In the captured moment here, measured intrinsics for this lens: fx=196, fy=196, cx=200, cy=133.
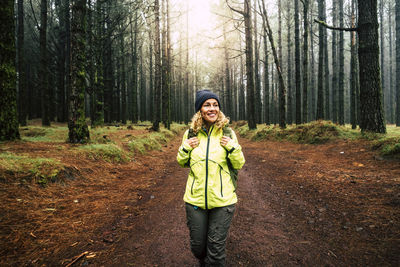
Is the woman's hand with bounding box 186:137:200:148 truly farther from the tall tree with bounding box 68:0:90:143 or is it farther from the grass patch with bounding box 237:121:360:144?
the grass patch with bounding box 237:121:360:144

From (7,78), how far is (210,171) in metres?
7.29

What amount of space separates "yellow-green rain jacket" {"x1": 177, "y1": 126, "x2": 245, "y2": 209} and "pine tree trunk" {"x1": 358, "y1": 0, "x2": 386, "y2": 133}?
7.88 m

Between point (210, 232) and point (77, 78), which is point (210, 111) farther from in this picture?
point (77, 78)

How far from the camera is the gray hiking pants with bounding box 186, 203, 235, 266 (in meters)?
1.96

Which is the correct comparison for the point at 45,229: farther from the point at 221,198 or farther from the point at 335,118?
the point at 335,118

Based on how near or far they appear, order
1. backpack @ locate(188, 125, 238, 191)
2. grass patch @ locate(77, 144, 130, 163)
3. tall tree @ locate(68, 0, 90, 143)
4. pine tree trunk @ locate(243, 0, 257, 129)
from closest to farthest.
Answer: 1. backpack @ locate(188, 125, 238, 191)
2. grass patch @ locate(77, 144, 130, 163)
3. tall tree @ locate(68, 0, 90, 143)
4. pine tree trunk @ locate(243, 0, 257, 129)

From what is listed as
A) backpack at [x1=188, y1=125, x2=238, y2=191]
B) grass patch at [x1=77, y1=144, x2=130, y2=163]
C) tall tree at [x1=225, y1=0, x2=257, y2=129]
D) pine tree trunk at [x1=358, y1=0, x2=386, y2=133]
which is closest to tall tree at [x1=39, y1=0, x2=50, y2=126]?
grass patch at [x1=77, y1=144, x2=130, y2=163]

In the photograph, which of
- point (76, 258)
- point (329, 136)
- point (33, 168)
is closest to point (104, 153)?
point (33, 168)

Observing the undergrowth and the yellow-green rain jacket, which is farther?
the undergrowth

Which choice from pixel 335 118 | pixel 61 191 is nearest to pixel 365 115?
pixel 61 191

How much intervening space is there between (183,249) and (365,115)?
841 centimetres

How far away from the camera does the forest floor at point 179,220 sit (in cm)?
239

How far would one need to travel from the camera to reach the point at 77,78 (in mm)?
6840

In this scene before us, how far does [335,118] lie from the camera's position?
17.8m
